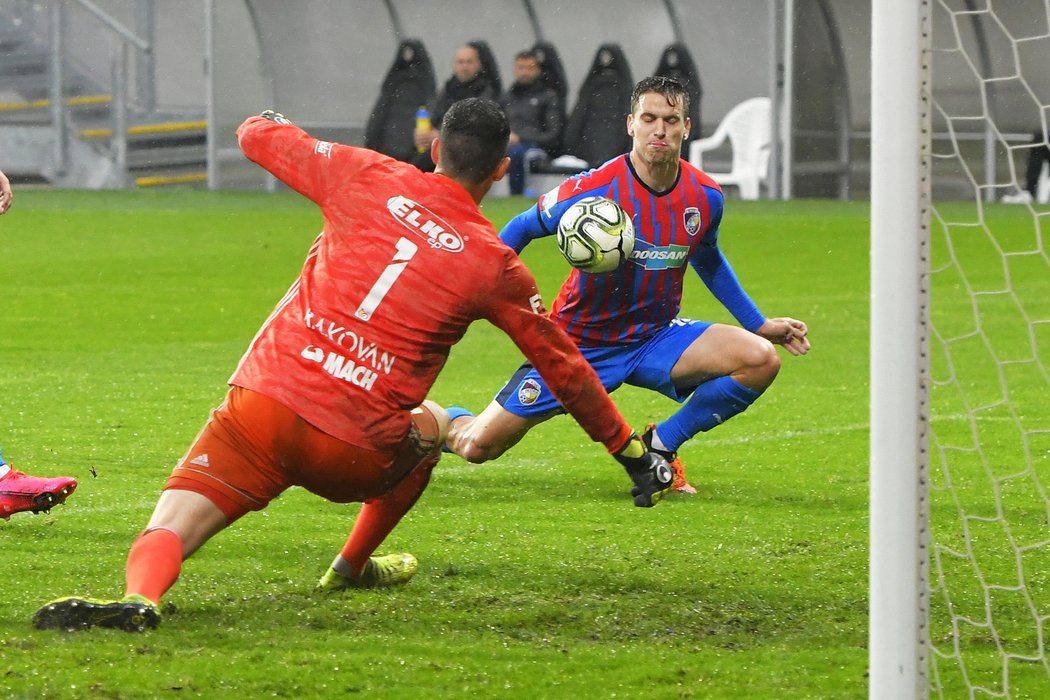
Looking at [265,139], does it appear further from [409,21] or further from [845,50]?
[409,21]

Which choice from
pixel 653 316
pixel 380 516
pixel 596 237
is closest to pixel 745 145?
pixel 653 316

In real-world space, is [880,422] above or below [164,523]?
above

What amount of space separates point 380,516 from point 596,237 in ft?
3.93

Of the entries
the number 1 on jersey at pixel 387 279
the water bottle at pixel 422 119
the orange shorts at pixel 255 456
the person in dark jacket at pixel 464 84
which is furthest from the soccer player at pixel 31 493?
the person in dark jacket at pixel 464 84

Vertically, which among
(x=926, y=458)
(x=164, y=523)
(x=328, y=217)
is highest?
(x=328, y=217)

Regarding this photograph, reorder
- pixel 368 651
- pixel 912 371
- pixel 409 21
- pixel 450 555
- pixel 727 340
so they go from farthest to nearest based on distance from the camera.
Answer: pixel 409 21 < pixel 727 340 < pixel 450 555 < pixel 368 651 < pixel 912 371

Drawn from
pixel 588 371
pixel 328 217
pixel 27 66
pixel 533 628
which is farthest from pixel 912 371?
pixel 27 66

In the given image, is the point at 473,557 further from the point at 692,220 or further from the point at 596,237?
the point at 692,220

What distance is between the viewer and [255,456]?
403 centimetres

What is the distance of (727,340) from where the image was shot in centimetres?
594

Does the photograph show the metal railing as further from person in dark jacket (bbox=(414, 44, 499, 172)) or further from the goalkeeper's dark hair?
the goalkeeper's dark hair

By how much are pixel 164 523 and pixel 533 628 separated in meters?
1.01

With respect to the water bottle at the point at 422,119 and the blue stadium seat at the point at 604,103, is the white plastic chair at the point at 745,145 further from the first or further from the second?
the water bottle at the point at 422,119

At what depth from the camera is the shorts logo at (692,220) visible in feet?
19.3
